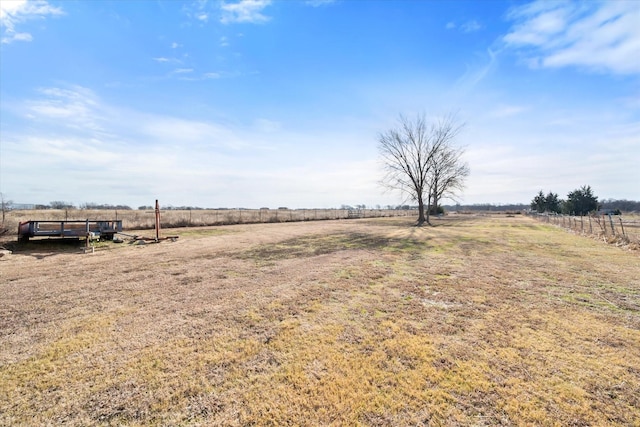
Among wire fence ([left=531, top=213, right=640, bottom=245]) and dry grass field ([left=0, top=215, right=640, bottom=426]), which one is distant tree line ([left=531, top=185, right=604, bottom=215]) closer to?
wire fence ([left=531, top=213, right=640, bottom=245])

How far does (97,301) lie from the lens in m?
4.91

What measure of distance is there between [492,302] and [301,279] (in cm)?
387

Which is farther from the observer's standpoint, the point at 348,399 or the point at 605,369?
the point at 605,369

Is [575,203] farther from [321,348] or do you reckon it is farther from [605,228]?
[321,348]

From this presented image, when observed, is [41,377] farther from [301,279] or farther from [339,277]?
[339,277]

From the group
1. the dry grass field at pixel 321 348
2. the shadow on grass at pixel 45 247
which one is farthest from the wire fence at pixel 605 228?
the shadow on grass at pixel 45 247

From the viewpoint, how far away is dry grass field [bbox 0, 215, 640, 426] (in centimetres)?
231

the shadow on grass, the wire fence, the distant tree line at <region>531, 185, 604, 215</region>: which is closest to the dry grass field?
the shadow on grass

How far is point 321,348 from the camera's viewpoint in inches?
129

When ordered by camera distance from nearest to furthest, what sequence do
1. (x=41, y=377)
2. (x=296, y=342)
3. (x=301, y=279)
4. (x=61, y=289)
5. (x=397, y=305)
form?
(x=41, y=377)
(x=296, y=342)
(x=397, y=305)
(x=61, y=289)
(x=301, y=279)

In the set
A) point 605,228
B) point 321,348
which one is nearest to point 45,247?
point 321,348

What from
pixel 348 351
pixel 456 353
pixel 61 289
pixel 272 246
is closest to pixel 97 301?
pixel 61 289

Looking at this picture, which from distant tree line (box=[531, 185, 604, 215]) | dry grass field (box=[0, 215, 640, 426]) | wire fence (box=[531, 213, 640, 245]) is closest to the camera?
dry grass field (box=[0, 215, 640, 426])

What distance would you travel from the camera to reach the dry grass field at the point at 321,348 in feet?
7.59
